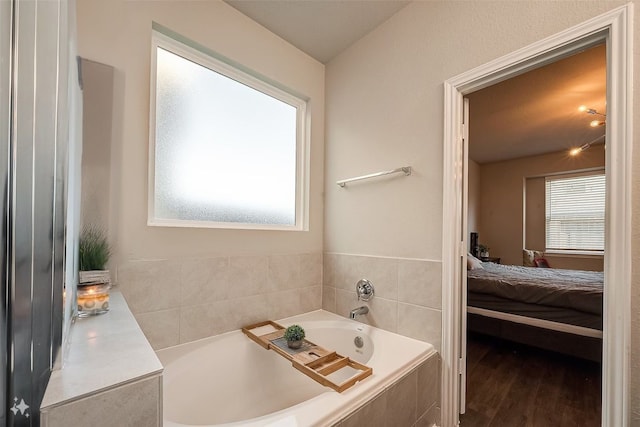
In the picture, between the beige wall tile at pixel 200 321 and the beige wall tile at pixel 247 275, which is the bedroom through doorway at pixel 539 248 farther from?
the beige wall tile at pixel 200 321

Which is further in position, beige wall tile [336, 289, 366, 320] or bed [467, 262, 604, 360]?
bed [467, 262, 604, 360]

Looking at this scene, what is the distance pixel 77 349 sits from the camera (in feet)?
2.42

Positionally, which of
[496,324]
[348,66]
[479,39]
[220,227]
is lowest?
[496,324]

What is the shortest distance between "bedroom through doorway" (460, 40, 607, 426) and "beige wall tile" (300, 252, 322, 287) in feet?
3.45

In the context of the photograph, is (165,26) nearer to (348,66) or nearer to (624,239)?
(348,66)

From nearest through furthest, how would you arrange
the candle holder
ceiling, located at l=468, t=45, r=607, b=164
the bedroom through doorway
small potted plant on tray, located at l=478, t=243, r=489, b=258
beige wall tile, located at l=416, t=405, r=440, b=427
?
the candle holder → beige wall tile, located at l=416, t=405, r=440, b=427 → the bedroom through doorway → ceiling, located at l=468, t=45, r=607, b=164 → small potted plant on tray, located at l=478, t=243, r=489, b=258

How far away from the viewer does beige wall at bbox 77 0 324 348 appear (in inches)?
53.0

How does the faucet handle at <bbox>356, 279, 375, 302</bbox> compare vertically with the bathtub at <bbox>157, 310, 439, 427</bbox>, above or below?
above

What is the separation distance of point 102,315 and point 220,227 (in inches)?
30.1

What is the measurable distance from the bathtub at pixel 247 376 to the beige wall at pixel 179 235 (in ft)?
0.52

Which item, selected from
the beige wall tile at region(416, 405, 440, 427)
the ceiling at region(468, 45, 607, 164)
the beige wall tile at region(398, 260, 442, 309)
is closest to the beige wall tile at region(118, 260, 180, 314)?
the beige wall tile at region(398, 260, 442, 309)

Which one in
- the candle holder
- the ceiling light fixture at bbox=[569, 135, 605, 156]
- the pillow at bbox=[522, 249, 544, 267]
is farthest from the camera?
the pillow at bbox=[522, 249, 544, 267]

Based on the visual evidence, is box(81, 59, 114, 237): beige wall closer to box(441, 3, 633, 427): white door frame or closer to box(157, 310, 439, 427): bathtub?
box(157, 310, 439, 427): bathtub

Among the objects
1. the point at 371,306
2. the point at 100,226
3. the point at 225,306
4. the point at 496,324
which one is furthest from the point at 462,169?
the point at 496,324
